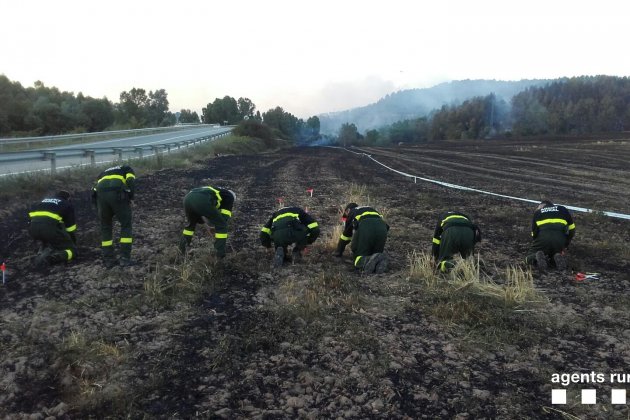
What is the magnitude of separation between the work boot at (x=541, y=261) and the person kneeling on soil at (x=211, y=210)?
4779 mm

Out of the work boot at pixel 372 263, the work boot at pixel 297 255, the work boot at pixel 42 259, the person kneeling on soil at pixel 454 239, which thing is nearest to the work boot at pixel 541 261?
the person kneeling on soil at pixel 454 239

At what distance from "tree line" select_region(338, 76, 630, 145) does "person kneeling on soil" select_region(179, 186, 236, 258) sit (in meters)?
82.4

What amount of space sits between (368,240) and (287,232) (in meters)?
1.23

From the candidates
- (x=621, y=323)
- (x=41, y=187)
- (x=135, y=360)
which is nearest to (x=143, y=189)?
(x=41, y=187)

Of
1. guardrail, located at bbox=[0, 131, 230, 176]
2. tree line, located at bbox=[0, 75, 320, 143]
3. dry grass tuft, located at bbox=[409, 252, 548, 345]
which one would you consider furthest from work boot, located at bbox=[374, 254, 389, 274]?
tree line, located at bbox=[0, 75, 320, 143]

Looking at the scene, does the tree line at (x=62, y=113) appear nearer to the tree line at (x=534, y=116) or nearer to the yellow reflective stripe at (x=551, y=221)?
the yellow reflective stripe at (x=551, y=221)

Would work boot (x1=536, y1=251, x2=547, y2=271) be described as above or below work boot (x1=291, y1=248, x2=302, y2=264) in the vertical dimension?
below

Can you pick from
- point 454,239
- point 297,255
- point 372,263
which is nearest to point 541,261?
point 454,239

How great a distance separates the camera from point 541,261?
6.61 meters

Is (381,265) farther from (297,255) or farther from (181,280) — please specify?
(181,280)

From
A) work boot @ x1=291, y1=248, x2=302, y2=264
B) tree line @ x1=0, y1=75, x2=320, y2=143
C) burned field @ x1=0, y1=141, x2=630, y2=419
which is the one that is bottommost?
burned field @ x1=0, y1=141, x2=630, y2=419

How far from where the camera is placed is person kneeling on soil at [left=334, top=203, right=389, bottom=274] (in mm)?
6438

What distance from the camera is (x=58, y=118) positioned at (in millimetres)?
42469

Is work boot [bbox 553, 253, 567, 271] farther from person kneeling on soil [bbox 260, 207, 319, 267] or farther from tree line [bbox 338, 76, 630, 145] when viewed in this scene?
tree line [bbox 338, 76, 630, 145]
